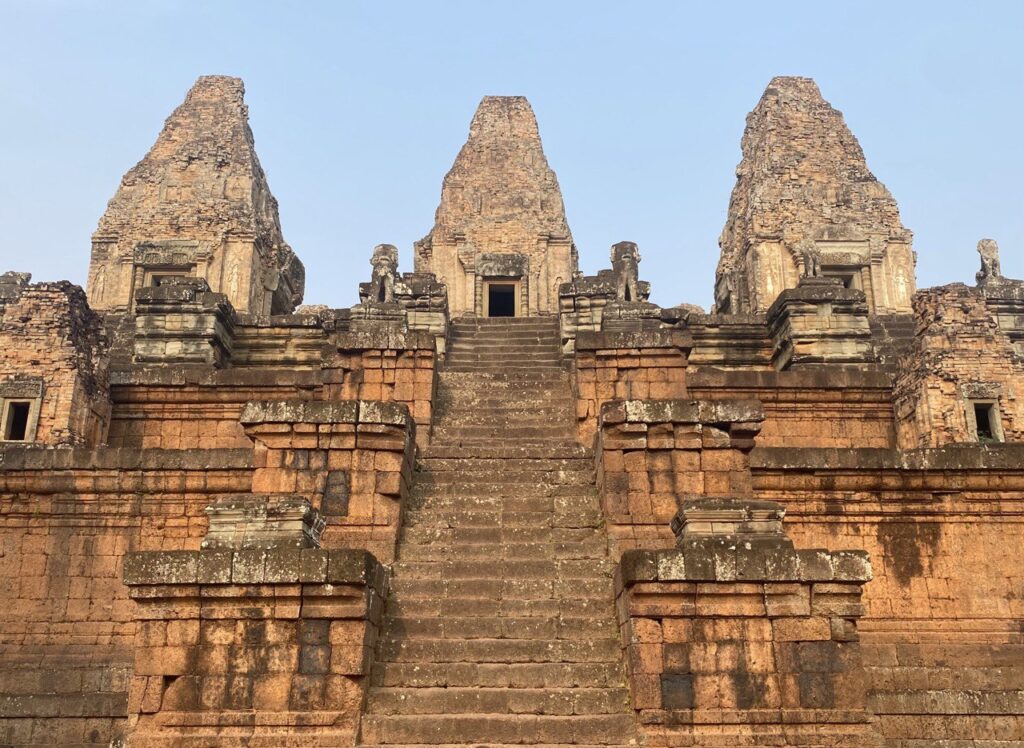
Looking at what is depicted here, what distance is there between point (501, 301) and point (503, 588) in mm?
21613

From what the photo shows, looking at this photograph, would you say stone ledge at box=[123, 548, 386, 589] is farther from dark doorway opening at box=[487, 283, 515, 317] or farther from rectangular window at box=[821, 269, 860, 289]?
dark doorway opening at box=[487, 283, 515, 317]

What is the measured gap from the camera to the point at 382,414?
861 centimetres

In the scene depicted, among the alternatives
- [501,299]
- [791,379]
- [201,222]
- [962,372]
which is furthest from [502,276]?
[791,379]

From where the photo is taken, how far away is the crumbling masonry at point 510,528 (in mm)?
6637

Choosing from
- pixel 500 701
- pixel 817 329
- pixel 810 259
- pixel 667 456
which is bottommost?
pixel 500 701

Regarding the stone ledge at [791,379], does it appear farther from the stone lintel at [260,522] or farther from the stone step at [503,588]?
the stone lintel at [260,522]

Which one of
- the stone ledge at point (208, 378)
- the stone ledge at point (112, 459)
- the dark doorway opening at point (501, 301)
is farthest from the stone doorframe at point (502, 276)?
the stone ledge at point (112, 459)

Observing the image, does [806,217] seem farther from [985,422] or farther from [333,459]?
[333,459]

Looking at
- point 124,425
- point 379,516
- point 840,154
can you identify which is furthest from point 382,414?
point 840,154

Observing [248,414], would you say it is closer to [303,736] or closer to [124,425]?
[303,736]

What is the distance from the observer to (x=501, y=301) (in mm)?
29078

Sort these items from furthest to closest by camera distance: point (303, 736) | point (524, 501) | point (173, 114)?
point (173, 114) → point (524, 501) → point (303, 736)

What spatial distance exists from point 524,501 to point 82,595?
430 centimetres

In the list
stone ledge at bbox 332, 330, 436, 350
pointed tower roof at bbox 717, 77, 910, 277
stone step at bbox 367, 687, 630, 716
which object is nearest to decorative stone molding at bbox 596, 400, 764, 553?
stone step at bbox 367, 687, 630, 716
